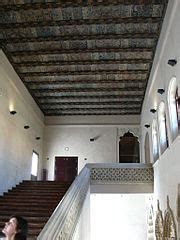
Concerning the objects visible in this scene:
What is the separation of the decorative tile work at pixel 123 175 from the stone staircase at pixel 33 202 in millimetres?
1186

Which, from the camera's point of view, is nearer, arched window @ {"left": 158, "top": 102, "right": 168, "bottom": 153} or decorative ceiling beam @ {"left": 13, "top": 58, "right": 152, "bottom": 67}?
arched window @ {"left": 158, "top": 102, "right": 168, "bottom": 153}

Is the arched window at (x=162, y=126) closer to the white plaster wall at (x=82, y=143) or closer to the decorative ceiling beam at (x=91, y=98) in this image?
the decorative ceiling beam at (x=91, y=98)

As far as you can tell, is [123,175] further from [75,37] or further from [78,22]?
[78,22]

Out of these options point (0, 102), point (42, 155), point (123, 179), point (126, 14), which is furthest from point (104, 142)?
point (126, 14)

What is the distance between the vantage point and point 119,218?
15391mm

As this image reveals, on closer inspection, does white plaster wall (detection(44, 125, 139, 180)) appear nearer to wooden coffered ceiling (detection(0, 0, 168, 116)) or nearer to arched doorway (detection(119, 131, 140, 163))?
arched doorway (detection(119, 131, 140, 163))

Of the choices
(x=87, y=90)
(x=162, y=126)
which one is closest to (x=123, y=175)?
(x=162, y=126)

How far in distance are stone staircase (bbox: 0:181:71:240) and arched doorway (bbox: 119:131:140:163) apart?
4955 millimetres

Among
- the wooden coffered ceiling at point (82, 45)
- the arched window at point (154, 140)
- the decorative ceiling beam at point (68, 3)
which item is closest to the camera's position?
the decorative ceiling beam at point (68, 3)

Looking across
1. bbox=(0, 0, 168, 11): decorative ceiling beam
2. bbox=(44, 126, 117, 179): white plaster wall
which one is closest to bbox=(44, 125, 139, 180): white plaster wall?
bbox=(44, 126, 117, 179): white plaster wall

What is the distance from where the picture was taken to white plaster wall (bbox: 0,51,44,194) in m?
9.41

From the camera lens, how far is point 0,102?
30.3 ft

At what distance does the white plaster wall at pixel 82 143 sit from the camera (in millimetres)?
14438

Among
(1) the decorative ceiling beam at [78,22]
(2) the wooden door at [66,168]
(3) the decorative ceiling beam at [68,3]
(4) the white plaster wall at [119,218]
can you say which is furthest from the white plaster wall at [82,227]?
(4) the white plaster wall at [119,218]
